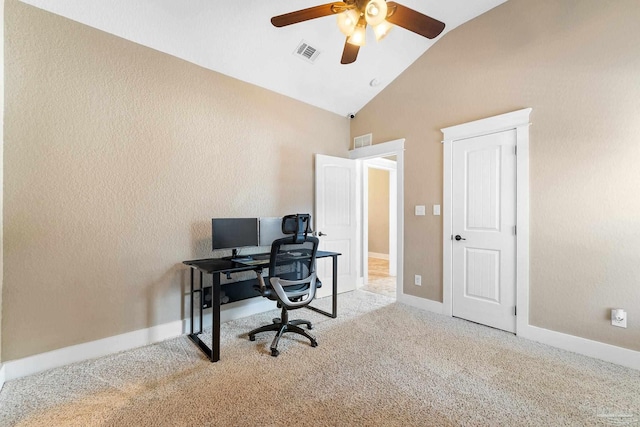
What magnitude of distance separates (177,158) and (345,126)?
259 cm

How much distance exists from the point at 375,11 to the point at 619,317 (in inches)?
118

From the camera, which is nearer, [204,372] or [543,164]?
[204,372]

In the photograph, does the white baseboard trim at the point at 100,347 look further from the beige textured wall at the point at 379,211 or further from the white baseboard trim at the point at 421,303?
the beige textured wall at the point at 379,211

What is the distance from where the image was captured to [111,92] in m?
2.46

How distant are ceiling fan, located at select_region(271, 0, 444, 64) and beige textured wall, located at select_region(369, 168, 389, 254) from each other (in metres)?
5.23

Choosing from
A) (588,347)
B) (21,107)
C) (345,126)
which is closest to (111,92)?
(21,107)

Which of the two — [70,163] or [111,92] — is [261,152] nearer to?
[111,92]

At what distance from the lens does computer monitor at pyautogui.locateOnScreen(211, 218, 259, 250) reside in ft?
9.25

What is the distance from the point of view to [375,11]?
1.81 metres

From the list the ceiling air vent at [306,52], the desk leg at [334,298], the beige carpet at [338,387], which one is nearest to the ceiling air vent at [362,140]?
the ceiling air vent at [306,52]

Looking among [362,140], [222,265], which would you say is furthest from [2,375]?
[362,140]

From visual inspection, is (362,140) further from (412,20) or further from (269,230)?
(412,20)

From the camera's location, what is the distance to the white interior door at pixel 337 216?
3994 mm

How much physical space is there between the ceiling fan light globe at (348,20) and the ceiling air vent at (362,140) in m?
Answer: 2.26
